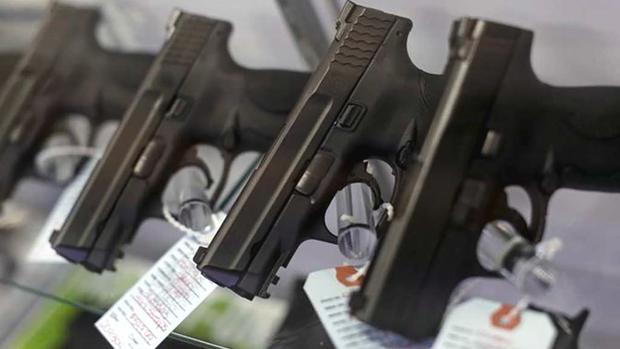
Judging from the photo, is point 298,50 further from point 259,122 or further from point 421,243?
point 421,243

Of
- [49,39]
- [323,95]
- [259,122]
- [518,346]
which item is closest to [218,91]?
[259,122]

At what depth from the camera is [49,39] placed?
0.92m

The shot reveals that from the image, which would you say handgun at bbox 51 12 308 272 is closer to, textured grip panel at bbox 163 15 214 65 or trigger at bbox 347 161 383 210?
textured grip panel at bbox 163 15 214 65

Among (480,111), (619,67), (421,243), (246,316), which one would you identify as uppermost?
(619,67)

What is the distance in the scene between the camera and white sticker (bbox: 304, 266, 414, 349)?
0.57 meters

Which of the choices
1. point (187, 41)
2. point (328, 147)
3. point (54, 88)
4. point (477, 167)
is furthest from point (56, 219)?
point (477, 167)

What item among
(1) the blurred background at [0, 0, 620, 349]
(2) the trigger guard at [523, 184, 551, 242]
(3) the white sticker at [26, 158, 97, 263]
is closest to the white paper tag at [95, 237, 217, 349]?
(1) the blurred background at [0, 0, 620, 349]

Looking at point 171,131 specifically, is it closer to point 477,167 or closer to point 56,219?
point 56,219

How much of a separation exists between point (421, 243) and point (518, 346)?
9 cm

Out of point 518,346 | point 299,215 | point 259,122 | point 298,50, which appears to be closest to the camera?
point 518,346

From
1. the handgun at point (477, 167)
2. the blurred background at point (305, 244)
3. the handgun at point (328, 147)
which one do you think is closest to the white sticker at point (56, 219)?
the blurred background at point (305, 244)

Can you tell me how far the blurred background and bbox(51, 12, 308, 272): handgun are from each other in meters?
0.03

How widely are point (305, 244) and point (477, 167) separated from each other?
16 centimetres

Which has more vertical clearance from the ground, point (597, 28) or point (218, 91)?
point (597, 28)
